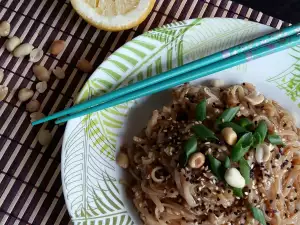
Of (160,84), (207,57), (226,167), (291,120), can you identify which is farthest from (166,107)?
(291,120)

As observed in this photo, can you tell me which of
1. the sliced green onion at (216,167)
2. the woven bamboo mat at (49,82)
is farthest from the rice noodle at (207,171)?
the woven bamboo mat at (49,82)

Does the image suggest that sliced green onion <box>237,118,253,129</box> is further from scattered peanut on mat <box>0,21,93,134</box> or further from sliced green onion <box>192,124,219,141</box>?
scattered peanut on mat <box>0,21,93,134</box>

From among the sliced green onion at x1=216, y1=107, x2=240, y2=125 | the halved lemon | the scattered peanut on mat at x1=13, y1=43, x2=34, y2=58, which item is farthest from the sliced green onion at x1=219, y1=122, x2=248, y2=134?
the scattered peanut on mat at x1=13, y1=43, x2=34, y2=58

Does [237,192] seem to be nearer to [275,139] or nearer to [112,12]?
[275,139]

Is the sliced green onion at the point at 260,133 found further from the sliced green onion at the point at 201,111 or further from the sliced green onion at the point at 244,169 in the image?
the sliced green onion at the point at 201,111

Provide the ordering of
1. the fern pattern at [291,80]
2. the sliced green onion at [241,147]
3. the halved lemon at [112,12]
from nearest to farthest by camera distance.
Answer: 1. the sliced green onion at [241,147]
2. the fern pattern at [291,80]
3. the halved lemon at [112,12]

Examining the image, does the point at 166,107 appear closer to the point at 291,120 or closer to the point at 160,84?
the point at 160,84

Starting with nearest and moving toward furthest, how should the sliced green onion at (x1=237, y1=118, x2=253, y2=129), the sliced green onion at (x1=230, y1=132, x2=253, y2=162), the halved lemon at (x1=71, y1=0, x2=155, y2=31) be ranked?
the sliced green onion at (x1=230, y1=132, x2=253, y2=162), the sliced green onion at (x1=237, y1=118, x2=253, y2=129), the halved lemon at (x1=71, y1=0, x2=155, y2=31)
